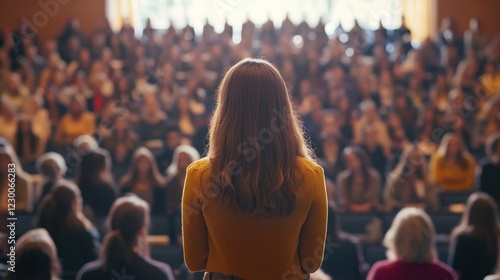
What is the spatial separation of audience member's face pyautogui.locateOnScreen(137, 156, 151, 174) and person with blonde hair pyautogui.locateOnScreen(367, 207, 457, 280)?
322cm

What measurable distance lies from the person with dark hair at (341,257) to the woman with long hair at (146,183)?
225 cm

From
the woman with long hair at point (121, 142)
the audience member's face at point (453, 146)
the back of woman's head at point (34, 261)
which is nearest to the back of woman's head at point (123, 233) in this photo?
the back of woman's head at point (34, 261)

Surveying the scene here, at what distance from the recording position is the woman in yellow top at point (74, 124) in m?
8.67

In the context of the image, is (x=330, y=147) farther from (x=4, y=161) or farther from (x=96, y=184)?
(x=4, y=161)

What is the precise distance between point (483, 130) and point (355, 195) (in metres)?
3.13

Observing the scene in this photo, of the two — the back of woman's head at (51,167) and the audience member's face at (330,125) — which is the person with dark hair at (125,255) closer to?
the back of woman's head at (51,167)

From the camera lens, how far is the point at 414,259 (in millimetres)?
3730

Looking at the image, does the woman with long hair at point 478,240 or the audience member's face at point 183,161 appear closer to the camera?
the woman with long hair at point 478,240

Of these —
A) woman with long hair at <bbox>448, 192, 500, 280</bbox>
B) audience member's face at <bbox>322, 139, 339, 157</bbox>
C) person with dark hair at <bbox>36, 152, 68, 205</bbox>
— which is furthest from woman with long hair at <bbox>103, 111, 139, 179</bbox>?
woman with long hair at <bbox>448, 192, 500, 280</bbox>

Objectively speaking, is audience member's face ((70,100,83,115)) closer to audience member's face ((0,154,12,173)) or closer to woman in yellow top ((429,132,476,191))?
audience member's face ((0,154,12,173))

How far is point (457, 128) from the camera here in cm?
833

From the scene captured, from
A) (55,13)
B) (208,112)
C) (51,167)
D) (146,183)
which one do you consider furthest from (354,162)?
(55,13)

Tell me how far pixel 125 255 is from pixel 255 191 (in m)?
2.06

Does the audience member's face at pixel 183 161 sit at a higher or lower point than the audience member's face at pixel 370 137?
lower
